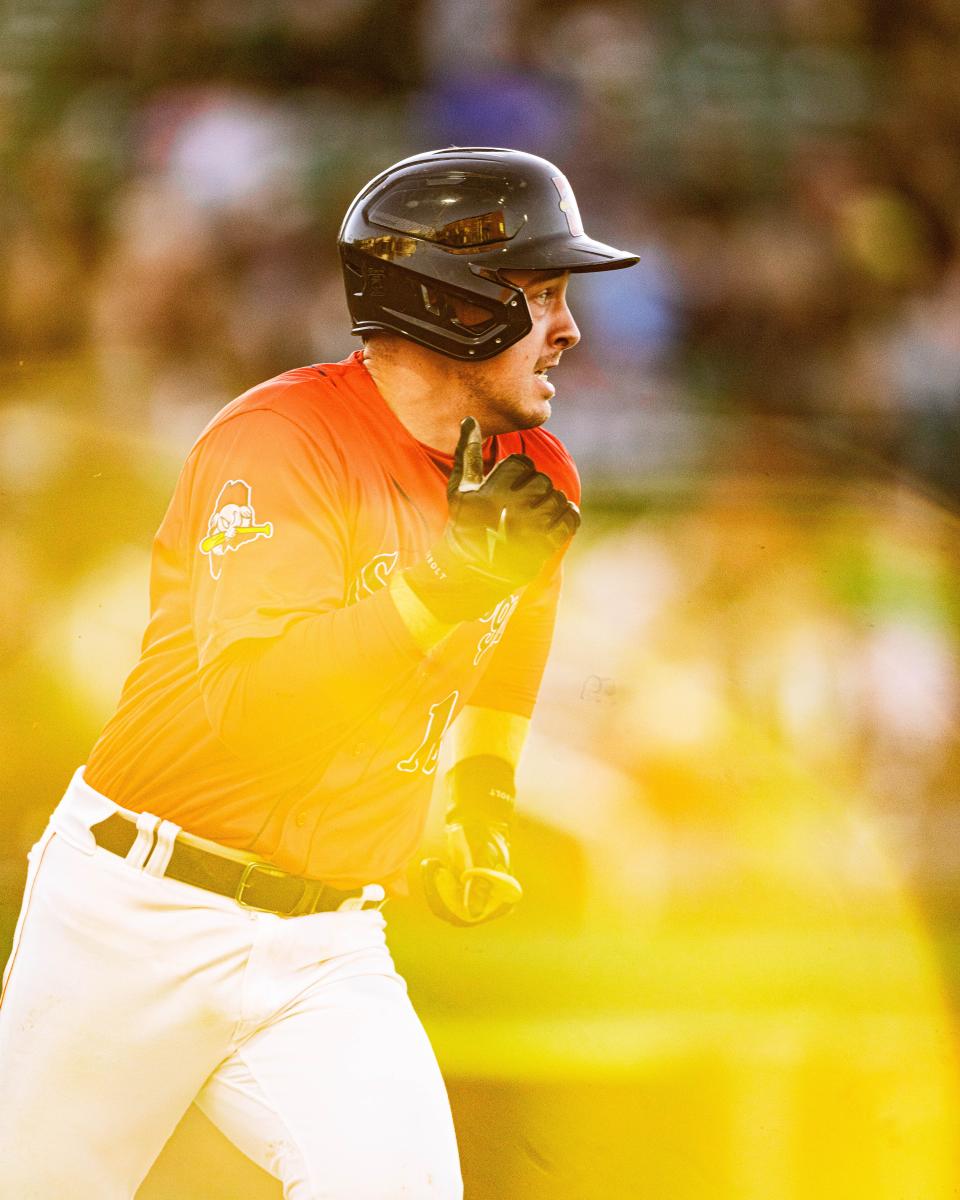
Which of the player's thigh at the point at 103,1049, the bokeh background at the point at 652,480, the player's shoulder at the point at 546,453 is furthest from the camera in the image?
the bokeh background at the point at 652,480

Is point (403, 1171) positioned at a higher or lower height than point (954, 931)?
higher

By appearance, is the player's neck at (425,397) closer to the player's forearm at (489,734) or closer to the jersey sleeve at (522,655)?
the jersey sleeve at (522,655)

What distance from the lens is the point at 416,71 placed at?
4863mm

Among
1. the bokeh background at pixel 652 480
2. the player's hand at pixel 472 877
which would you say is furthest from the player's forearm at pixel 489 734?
the bokeh background at pixel 652 480

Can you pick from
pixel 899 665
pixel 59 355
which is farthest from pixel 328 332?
pixel 899 665

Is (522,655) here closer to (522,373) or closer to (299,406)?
(522,373)

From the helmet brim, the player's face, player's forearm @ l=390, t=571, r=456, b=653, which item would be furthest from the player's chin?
player's forearm @ l=390, t=571, r=456, b=653

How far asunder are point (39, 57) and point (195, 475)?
342cm

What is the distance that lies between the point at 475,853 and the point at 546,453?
2.34 ft

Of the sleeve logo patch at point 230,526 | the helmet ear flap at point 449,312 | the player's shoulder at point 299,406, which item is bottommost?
the sleeve logo patch at point 230,526

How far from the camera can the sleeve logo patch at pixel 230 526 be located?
1.82 meters

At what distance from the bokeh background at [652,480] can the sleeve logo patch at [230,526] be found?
2.09m

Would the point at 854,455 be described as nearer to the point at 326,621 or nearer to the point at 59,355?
the point at 59,355

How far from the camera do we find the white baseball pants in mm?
1862
